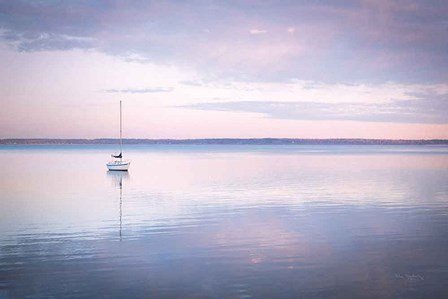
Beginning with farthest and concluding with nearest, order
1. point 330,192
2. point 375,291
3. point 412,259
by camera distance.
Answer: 1. point 330,192
2. point 412,259
3. point 375,291

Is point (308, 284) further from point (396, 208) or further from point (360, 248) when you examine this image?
point (396, 208)

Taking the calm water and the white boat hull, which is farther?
the white boat hull

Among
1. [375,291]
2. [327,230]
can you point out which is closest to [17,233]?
[327,230]

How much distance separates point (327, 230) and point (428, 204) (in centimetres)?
1088

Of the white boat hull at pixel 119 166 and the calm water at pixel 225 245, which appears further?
the white boat hull at pixel 119 166

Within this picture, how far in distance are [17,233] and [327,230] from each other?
1257 cm

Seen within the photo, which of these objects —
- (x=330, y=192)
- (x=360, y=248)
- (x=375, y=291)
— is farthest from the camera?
(x=330, y=192)

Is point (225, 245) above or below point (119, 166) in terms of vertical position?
below

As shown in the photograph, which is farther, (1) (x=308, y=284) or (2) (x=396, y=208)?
(2) (x=396, y=208)

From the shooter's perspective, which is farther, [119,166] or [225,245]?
[119,166]

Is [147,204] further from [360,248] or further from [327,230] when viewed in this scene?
[360,248]

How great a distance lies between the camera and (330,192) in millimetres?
35438

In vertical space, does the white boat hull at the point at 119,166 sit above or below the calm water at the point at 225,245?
above

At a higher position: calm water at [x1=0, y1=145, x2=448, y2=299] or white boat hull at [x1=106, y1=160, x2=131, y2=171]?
white boat hull at [x1=106, y1=160, x2=131, y2=171]
